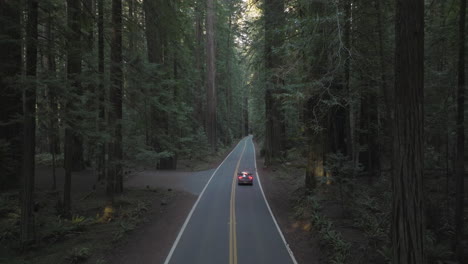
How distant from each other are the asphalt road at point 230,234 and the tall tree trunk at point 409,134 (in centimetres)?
457

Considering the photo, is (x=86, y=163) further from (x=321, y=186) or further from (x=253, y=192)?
(x=321, y=186)

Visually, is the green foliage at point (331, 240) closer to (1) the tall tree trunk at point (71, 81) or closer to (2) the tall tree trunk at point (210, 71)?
(1) the tall tree trunk at point (71, 81)

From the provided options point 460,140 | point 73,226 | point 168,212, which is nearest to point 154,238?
point 73,226

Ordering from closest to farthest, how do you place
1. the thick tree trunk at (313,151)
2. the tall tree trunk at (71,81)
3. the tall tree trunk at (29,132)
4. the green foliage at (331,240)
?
the tall tree trunk at (29,132), the tall tree trunk at (71,81), the green foliage at (331,240), the thick tree trunk at (313,151)

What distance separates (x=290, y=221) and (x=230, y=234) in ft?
10.1

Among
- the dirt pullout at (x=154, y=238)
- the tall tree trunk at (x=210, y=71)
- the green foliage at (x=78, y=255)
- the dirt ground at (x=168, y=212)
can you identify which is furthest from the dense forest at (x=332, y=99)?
the tall tree trunk at (x=210, y=71)

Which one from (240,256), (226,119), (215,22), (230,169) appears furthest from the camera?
(226,119)

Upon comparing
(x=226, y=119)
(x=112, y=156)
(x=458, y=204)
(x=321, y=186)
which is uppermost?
(x=226, y=119)

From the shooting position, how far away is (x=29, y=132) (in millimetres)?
7531

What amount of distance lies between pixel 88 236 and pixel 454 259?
11.6 meters

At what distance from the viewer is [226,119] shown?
5250cm

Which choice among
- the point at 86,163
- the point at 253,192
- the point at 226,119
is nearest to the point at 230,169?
the point at 253,192

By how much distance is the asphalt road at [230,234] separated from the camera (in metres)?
8.63

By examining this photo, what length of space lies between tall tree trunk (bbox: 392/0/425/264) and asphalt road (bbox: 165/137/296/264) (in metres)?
4.57
